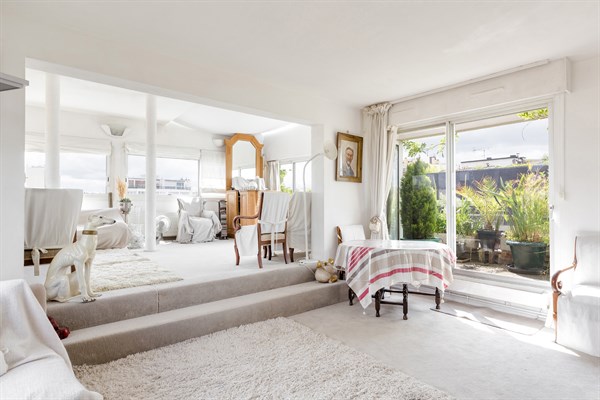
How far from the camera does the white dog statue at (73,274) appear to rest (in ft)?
8.35

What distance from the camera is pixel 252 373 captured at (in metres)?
2.21

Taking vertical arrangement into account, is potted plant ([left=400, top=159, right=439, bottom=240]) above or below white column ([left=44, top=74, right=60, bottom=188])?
below

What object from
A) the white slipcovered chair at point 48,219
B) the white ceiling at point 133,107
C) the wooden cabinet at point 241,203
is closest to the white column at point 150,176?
the white ceiling at point 133,107

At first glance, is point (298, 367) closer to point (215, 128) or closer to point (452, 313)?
point (452, 313)

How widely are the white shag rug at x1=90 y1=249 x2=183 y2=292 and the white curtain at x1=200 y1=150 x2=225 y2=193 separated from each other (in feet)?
11.3

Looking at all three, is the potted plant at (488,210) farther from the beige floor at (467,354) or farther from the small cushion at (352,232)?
Result: the small cushion at (352,232)

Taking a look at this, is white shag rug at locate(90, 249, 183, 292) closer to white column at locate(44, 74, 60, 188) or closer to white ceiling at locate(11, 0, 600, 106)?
white column at locate(44, 74, 60, 188)

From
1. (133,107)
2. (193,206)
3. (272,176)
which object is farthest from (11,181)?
(272,176)

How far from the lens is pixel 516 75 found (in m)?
3.46

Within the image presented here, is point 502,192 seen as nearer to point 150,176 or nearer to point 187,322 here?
point 187,322

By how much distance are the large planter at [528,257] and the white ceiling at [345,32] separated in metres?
1.93

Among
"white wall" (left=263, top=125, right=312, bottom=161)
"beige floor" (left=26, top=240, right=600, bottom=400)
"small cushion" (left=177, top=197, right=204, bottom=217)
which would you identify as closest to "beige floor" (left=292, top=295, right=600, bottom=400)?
"beige floor" (left=26, top=240, right=600, bottom=400)

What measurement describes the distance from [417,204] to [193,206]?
4.78 m

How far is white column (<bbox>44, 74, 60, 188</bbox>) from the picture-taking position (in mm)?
4527
